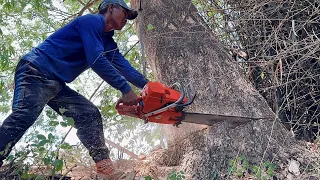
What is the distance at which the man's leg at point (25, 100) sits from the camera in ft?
10.00

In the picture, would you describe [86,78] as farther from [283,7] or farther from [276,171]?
[276,171]

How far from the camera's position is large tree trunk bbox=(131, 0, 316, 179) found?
344 cm

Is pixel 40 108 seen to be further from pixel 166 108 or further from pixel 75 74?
pixel 166 108

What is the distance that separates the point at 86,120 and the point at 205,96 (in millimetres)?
1264

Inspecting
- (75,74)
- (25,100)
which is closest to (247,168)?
(75,74)

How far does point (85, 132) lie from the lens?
3.62 metres

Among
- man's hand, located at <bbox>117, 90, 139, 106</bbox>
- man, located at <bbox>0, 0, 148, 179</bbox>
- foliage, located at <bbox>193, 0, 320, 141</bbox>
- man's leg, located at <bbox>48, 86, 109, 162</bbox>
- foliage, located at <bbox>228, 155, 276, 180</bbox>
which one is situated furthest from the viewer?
foliage, located at <bbox>193, 0, 320, 141</bbox>

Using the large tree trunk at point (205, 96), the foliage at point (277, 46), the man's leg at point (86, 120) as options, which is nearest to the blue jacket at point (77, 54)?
the man's leg at point (86, 120)

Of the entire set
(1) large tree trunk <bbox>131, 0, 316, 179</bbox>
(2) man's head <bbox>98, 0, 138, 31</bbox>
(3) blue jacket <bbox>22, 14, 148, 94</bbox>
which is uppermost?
(2) man's head <bbox>98, 0, 138, 31</bbox>

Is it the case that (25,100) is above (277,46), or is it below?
above

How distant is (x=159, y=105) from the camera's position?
3.42m

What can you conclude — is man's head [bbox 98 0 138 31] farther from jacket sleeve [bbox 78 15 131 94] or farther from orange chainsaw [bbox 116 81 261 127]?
orange chainsaw [bbox 116 81 261 127]

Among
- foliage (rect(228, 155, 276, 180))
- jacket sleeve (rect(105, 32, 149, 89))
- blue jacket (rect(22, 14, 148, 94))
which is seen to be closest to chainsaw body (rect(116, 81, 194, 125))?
blue jacket (rect(22, 14, 148, 94))

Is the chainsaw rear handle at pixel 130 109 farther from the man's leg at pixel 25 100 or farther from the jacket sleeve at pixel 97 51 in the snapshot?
the man's leg at pixel 25 100
